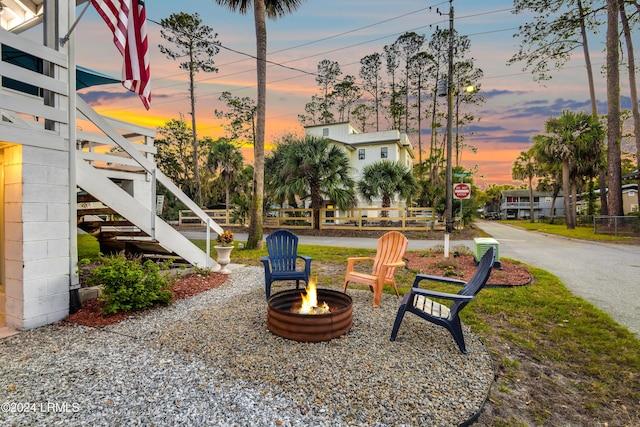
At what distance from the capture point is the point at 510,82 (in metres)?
20.9

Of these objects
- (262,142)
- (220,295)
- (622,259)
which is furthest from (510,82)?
(220,295)

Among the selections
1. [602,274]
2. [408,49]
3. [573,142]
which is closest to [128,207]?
[602,274]

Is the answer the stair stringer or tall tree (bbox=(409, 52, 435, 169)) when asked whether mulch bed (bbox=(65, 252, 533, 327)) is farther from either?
tall tree (bbox=(409, 52, 435, 169))

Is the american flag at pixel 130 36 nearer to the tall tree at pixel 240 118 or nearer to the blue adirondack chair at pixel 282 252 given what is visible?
the blue adirondack chair at pixel 282 252

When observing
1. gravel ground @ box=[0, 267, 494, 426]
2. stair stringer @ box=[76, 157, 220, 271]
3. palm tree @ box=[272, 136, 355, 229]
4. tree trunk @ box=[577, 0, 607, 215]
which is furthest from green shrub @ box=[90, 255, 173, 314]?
tree trunk @ box=[577, 0, 607, 215]

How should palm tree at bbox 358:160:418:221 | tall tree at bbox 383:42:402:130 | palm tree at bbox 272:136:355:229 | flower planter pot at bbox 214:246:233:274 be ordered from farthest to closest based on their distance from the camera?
tall tree at bbox 383:42:402:130, palm tree at bbox 358:160:418:221, palm tree at bbox 272:136:355:229, flower planter pot at bbox 214:246:233:274

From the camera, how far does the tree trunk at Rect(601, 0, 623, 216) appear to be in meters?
16.0

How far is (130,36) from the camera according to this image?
396 centimetres

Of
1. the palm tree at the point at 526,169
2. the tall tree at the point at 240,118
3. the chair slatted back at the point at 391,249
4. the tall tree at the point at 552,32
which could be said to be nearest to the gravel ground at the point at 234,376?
the chair slatted back at the point at 391,249

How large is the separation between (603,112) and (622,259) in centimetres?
2431

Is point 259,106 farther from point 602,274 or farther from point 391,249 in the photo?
point 602,274

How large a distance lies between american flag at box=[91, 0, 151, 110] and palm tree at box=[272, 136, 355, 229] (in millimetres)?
12260

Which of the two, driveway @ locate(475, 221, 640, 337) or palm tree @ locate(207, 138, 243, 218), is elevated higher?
palm tree @ locate(207, 138, 243, 218)

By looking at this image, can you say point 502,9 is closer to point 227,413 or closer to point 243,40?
point 243,40
